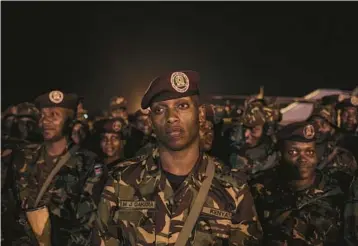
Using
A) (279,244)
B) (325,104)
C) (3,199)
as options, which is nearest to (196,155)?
(279,244)

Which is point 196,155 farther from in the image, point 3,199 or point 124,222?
point 3,199

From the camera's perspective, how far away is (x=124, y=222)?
2.86 metres

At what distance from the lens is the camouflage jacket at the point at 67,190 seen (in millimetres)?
4566

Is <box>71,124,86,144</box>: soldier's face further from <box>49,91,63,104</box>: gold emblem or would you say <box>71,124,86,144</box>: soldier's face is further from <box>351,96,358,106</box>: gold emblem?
<box>351,96,358,106</box>: gold emblem

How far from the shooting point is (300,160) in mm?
4520

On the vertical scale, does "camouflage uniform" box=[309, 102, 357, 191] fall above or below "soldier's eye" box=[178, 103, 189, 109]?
below

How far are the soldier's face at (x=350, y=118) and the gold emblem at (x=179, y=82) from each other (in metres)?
4.43

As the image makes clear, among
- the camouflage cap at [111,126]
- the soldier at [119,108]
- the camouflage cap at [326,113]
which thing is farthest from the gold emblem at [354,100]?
the soldier at [119,108]

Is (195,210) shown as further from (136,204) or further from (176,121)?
(176,121)

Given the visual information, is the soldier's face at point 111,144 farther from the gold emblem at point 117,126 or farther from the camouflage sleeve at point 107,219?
the camouflage sleeve at point 107,219

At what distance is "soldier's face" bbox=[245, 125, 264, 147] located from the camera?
6871 millimetres

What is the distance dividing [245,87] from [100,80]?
→ 4462 millimetres

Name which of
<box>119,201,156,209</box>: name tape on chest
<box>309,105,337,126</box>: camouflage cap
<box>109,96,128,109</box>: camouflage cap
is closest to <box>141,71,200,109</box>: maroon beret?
<box>119,201,156,209</box>: name tape on chest

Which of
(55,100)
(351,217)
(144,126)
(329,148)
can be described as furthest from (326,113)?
(55,100)
